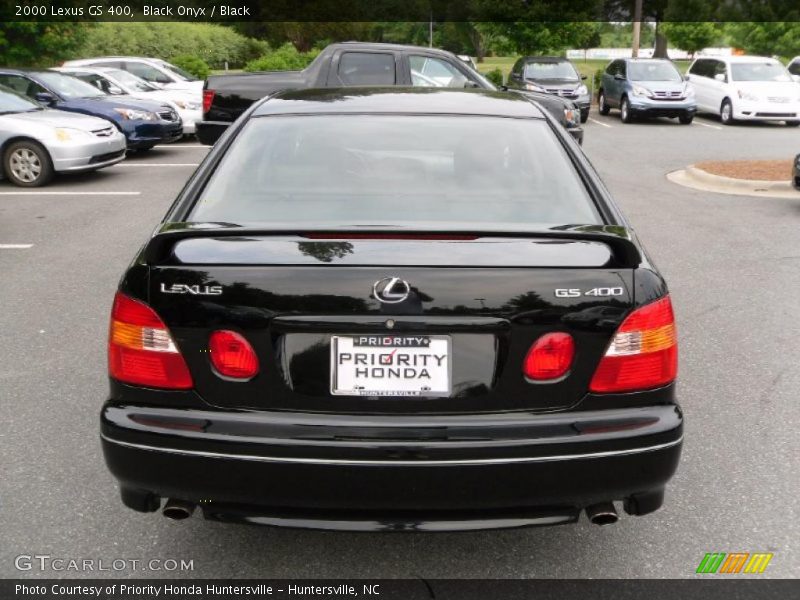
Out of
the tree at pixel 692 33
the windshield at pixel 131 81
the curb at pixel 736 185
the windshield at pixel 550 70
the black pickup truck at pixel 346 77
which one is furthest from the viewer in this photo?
the tree at pixel 692 33

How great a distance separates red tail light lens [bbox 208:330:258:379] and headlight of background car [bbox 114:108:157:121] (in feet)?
42.4

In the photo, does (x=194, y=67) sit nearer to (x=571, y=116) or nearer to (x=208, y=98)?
(x=208, y=98)

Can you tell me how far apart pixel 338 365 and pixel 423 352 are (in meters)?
0.26

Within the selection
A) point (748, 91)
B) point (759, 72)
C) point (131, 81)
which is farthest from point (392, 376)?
point (759, 72)

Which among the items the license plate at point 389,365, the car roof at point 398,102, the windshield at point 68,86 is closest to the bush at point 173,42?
the windshield at point 68,86

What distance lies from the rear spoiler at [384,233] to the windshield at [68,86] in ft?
42.6

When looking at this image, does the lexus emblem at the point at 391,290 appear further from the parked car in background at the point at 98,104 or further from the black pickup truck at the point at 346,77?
the parked car in background at the point at 98,104

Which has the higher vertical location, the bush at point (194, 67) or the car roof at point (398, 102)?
the car roof at point (398, 102)

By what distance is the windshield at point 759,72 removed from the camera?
2217 cm

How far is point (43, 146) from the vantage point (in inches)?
487

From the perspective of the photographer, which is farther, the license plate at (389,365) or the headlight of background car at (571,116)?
the headlight of background car at (571,116)

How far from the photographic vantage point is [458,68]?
12828 mm

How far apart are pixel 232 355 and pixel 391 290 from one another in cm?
54

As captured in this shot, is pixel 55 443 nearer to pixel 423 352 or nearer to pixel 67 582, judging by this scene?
pixel 67 582
